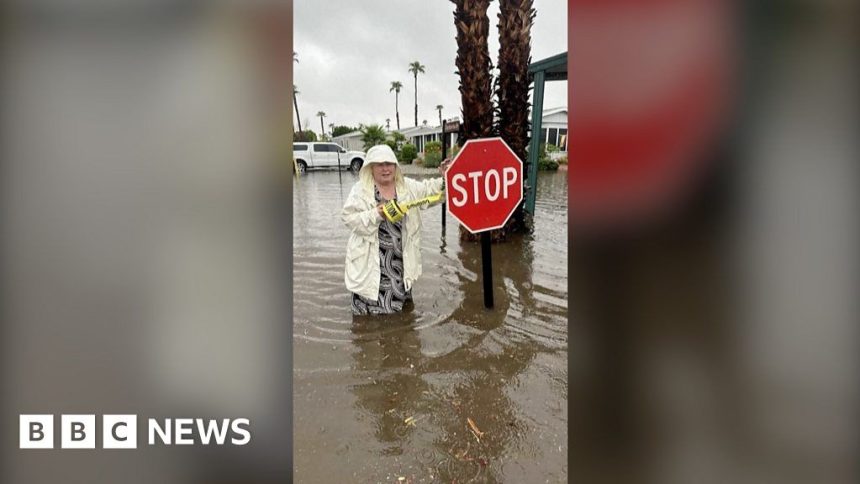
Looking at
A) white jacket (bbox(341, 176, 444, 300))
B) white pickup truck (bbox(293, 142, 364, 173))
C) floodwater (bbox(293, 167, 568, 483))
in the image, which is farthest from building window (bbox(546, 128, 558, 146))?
white jacket (bbox(341, 176, 444, 300))

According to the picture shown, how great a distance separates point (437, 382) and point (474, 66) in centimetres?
446

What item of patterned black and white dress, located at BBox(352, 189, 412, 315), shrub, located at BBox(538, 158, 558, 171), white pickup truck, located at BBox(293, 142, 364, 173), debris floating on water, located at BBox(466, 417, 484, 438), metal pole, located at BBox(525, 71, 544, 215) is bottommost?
debris floating on water, located at BBox(466, 417, 484, 438)

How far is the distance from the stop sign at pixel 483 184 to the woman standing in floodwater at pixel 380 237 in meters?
0.32

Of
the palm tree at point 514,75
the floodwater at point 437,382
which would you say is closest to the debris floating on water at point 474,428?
the floodwater at point 437,382

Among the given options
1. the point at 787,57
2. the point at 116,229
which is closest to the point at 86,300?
the point at 116,229

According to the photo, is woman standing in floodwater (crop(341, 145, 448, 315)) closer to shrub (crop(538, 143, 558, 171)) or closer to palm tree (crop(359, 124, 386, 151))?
shrub (crop(538, 143, 558, 171))

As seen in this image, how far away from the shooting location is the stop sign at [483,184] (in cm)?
301

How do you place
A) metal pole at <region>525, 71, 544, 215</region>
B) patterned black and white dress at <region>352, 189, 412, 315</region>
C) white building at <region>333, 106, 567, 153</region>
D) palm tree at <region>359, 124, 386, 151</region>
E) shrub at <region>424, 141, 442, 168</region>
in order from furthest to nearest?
palm tree at <region>359, 124, 386, 151</region>
shrub at <region>424, 141, 442, 168</region>
white building at <region>333, 106, 567, 153</region>
metal pole at <region>525, 71, 544, 215</region>
patterned black and white dress at <region>352, 189, 412, 315</region>

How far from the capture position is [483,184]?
307 cm

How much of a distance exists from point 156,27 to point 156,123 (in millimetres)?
124

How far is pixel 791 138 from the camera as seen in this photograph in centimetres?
57

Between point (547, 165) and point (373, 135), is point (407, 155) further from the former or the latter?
point (547, 165)

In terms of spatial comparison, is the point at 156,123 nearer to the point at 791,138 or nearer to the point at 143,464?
the point at 143,464

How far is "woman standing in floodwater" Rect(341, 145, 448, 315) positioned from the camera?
3484 millimetres
